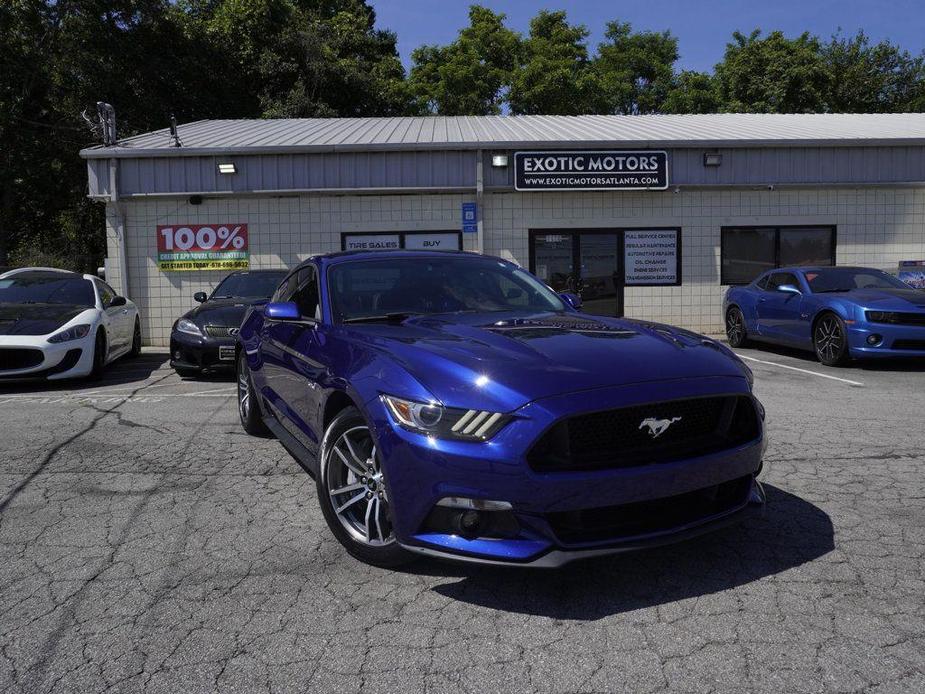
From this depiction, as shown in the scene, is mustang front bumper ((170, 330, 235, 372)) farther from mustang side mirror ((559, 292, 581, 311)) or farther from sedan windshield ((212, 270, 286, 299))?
mustang side mirror ((559, 292, 581, 311))

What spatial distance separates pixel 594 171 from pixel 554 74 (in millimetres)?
19540

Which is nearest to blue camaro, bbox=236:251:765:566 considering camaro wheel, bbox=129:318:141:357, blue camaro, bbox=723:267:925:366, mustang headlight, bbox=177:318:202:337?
mustang headlight, bbox=177:318:202:337

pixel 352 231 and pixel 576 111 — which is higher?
pixel 576 111

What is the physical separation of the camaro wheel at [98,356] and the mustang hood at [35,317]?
0.37 m

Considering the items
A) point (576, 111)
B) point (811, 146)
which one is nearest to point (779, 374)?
point (811, 146)

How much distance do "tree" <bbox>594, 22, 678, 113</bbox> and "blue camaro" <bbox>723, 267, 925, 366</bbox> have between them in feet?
92.8

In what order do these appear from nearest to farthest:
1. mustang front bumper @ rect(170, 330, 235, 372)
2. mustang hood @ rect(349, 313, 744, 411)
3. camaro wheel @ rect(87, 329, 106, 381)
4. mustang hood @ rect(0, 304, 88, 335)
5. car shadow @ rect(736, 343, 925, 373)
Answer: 1. mustang hood @ rect(349, 313, 744, 411)
2. mustang hood @ rect(0, 304, 88, 335)
3. mustang front bumper @ rect(170, 330, 235, 372)
4. camaro wheel @ rect(87, 329, 106, 381)
5. car shadow @ rect(736, 343, 925, 373)

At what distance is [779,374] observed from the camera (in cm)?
891

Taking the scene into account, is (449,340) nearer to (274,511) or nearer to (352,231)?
(274,511)

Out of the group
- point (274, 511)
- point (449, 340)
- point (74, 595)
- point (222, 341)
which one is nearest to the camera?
point (74, 595)

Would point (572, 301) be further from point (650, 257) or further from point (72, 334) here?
point (650, 257)

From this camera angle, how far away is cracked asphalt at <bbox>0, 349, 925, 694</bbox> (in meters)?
2.37

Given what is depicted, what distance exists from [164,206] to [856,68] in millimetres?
32920

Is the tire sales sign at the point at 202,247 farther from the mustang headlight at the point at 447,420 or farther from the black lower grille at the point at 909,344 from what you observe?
the mustang headlight at the point at 447,420
